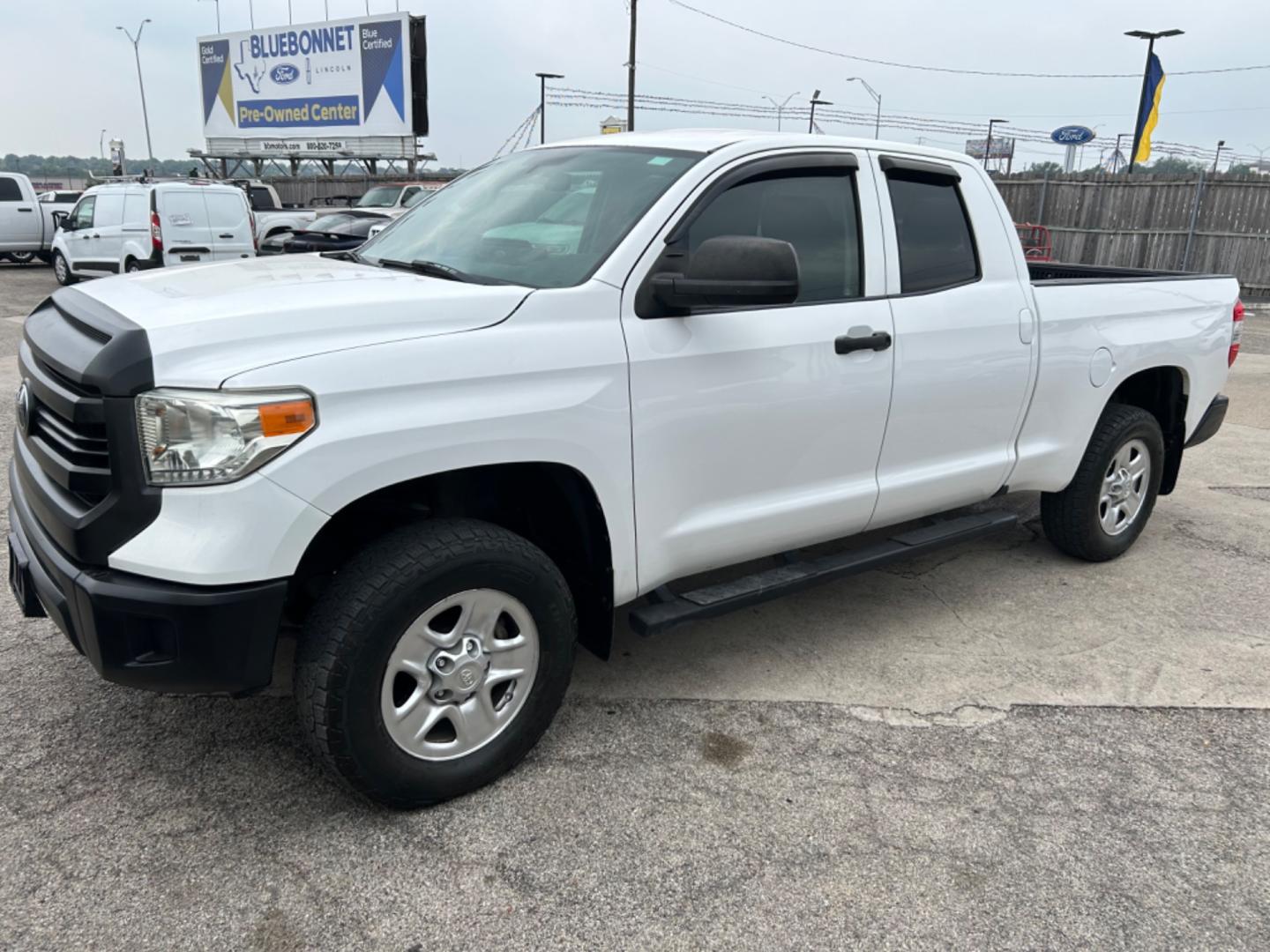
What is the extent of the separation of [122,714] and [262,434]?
1512mm

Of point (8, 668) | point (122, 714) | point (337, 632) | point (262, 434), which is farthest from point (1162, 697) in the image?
point (8, 668)

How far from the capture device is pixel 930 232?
12.7ft

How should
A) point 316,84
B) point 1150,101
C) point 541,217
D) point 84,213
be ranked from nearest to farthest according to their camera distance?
point 541,217, point 84,213, point 1150,101, point 316,84

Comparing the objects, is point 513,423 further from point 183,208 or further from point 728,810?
point 183,208

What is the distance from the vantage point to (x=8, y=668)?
354cm

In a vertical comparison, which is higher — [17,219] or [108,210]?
A: [108,210]

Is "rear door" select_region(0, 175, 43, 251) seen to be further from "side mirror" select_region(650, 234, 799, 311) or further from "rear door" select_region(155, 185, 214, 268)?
"side mirror" select_region(650, 234, 799, 311)

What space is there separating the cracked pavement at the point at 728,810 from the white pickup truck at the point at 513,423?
33cm

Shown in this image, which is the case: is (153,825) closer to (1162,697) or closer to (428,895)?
(428,895)

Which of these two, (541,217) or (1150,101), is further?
(1150,101)

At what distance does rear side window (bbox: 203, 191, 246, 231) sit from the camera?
1415cm

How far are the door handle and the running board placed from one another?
0.79 meters

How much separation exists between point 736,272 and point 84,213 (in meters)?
16.3

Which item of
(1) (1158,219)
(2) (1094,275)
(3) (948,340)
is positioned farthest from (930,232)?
(1) (1158,219)
